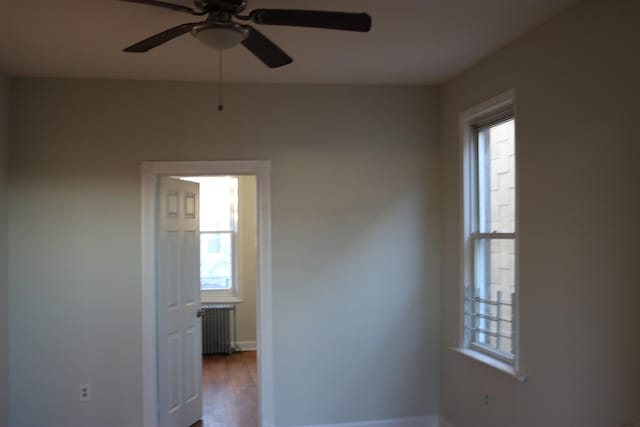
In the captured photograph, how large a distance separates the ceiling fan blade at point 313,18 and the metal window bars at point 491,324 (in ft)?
6.66

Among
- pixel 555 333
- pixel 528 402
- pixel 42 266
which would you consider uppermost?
Result: pixel 42 266

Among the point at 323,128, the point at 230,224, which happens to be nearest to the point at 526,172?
the point at 323,128

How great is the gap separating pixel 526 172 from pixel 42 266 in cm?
334

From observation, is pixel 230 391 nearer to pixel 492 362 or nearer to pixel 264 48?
pixel 492 362

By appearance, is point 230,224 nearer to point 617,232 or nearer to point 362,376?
point 362,376

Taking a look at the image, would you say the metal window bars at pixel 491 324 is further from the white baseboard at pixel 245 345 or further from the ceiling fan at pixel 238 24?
the white baseboard at pixel 245 345

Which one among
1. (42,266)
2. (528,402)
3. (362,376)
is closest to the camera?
(528,402)

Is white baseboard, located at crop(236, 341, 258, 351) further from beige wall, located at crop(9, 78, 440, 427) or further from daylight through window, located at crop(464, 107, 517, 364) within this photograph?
daylight through window, located at crop(464, 107, 517, 364)

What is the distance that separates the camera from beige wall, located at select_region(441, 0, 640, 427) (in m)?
2.46

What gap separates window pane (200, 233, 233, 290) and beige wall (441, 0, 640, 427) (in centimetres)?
449

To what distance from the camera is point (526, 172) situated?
3.20 metres

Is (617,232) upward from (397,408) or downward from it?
upward

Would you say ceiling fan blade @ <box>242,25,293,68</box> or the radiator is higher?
ceiling fan blade @ <box>242,25,293,68</box>

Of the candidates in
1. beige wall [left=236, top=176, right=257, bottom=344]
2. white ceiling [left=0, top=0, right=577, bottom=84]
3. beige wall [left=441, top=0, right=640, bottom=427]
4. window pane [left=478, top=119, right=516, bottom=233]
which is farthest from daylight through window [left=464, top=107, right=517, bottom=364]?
beige wall [left=236, top=176, right=257, bottom=344]
